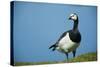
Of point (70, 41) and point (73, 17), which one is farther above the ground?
point (73, 17)

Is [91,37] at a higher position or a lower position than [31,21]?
lower

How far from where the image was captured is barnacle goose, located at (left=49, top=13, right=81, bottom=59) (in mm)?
2404

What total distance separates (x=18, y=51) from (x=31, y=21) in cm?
40

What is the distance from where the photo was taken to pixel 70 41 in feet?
8.09

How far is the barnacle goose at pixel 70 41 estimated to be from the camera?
2.40m

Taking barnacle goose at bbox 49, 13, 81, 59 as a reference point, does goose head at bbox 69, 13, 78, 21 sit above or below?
above

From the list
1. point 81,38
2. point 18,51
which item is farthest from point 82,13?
point 18,51

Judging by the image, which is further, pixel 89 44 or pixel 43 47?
pixel 89 44

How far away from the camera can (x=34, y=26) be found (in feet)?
7.55

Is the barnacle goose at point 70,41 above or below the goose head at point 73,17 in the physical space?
below
